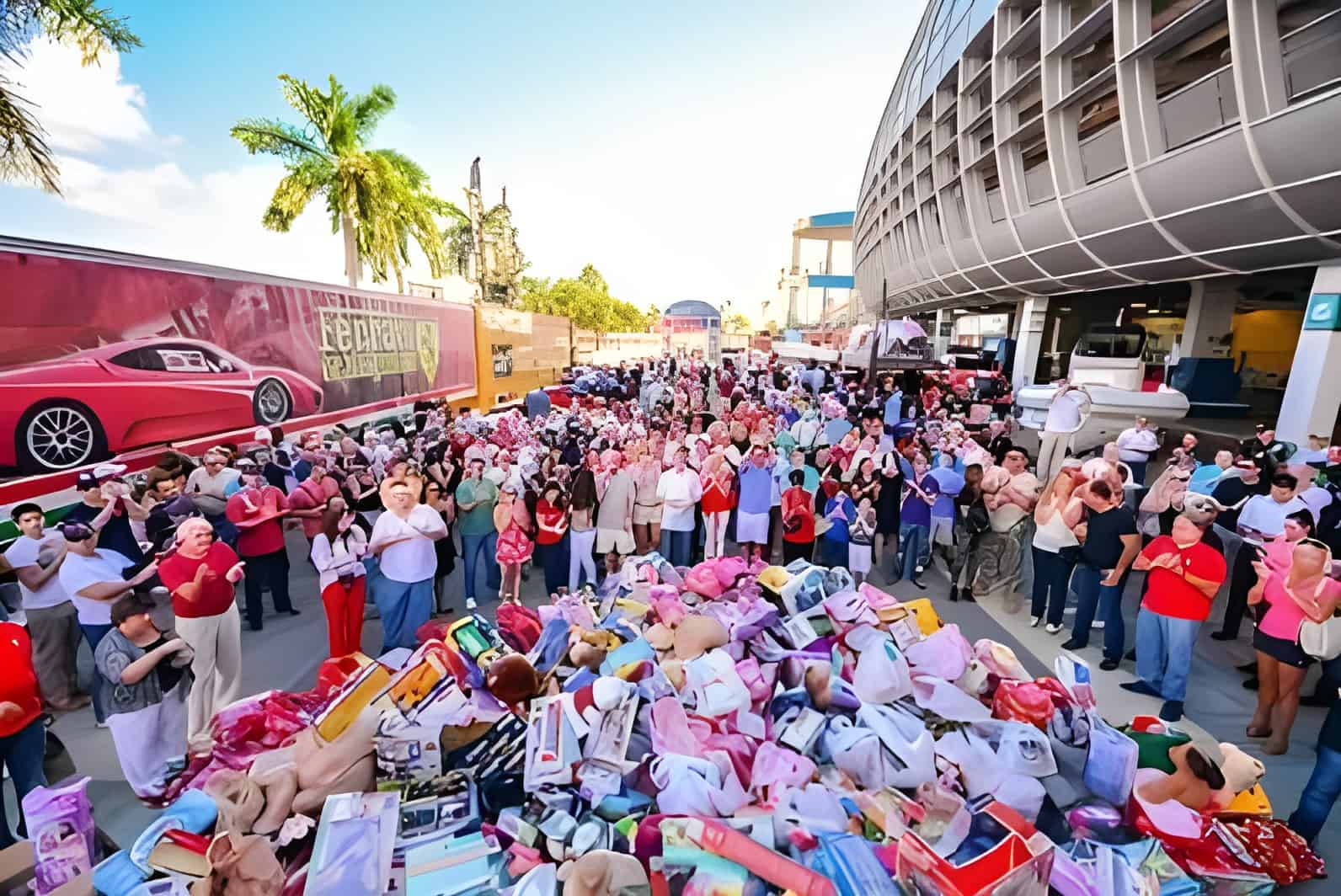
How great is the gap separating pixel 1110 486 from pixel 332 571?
23.3ft

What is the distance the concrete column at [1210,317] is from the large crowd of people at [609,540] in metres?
14.4

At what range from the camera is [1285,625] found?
13.5 ft

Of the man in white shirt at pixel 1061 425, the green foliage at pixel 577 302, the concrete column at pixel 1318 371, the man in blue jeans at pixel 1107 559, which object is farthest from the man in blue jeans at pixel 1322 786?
the green foliage at pixel 577 302

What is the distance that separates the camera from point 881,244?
44.1 meters

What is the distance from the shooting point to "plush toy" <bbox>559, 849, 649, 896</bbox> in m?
2.20

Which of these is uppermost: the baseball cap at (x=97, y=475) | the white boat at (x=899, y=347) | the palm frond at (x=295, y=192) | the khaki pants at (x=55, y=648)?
the palm frond at (x=295, y=192)

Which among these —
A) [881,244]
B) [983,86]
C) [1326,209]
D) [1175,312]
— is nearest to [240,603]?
[1326,209]

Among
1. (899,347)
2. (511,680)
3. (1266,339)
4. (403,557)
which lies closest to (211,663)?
(403,557)

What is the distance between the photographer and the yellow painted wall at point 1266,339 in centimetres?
2398

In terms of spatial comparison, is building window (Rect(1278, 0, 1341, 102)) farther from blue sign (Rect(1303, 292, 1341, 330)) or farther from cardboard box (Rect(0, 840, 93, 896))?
cardboard box (Rect(0, 840, 93, 896))

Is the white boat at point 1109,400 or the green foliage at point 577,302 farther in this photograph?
the green foliage at point 577,302

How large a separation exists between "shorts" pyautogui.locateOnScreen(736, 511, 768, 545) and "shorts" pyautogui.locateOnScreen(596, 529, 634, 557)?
1.47 m

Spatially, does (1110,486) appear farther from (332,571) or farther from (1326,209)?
(1326,209)

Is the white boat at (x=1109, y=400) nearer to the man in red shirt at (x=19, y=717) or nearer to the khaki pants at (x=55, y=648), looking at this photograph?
the man in red shirt at (x=19, y=717)
